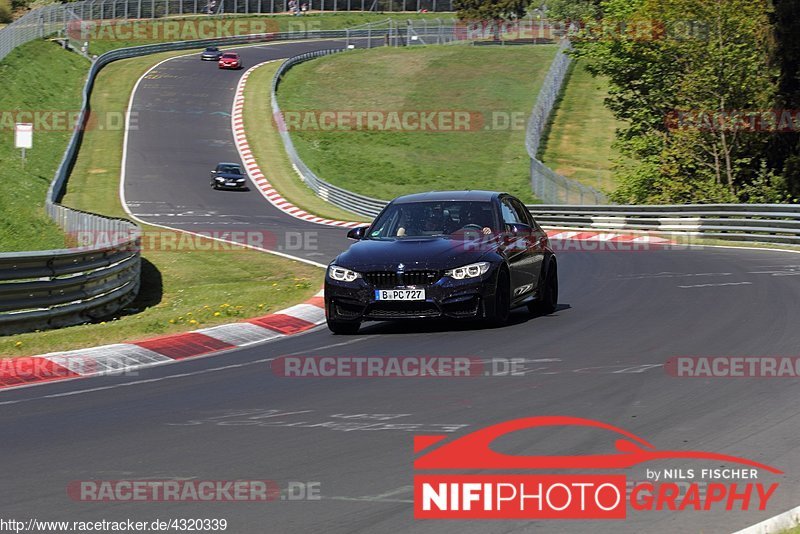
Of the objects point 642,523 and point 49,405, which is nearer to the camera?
point 642,523

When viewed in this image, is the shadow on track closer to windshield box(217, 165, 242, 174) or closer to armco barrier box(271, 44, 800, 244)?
armco barrier box(271, 44, 800, 244)

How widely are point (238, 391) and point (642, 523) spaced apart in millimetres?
4773

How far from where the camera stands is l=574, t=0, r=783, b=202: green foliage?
36.8m

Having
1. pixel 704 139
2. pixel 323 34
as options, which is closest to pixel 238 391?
pixel 704 139

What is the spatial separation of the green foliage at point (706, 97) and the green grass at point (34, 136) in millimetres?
19368

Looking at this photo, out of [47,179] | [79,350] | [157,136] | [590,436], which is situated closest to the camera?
[590,436]

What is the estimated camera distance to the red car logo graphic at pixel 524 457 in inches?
255

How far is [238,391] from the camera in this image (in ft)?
31.5

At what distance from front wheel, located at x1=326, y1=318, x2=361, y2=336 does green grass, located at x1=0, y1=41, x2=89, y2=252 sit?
17.1 meters

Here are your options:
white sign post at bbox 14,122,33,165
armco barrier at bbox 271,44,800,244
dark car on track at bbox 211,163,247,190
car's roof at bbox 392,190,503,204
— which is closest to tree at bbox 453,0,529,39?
dark car on track at bbox 211,163,247,190

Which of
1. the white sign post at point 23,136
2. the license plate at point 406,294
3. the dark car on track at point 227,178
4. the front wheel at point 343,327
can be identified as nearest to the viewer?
the license plate at point 406,294

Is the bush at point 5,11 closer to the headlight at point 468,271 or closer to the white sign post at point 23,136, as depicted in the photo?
the white sign post at point 23,136

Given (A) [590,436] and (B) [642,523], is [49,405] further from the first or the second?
(B) [642,523]

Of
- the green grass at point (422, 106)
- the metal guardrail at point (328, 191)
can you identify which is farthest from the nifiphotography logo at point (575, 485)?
the green grass at point (422, 106)
